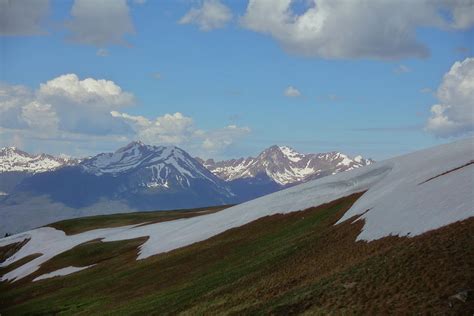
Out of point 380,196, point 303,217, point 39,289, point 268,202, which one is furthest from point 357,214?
point 39,289

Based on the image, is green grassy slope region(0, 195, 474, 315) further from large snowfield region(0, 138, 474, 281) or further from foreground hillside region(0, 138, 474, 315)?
large snowfield region(0, 138, 474, 281)

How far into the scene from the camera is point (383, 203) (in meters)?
46.8

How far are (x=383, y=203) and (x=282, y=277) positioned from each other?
1456cm

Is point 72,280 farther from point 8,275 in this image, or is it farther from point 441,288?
point 441,288

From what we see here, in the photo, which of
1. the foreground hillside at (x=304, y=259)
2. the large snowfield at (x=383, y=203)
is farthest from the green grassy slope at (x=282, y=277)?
the large snowfield at (x=383, y=203)

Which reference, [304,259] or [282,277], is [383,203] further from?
[282,277]

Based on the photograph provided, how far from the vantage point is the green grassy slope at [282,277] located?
25359 mm

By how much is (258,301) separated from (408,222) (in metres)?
12.7

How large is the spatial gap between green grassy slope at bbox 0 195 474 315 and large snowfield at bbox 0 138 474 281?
220 centimetres

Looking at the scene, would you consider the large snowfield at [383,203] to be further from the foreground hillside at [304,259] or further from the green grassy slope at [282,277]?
the green grassy slope at [282,277]

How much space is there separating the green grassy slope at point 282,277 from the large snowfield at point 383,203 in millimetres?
2197

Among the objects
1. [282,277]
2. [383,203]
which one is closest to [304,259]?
[282,277]

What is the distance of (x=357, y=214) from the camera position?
48.8 m

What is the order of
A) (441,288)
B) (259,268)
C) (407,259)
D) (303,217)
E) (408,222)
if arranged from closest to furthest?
(441,288) → (407,259) → (408,222) → (259,268) → (303,217)
